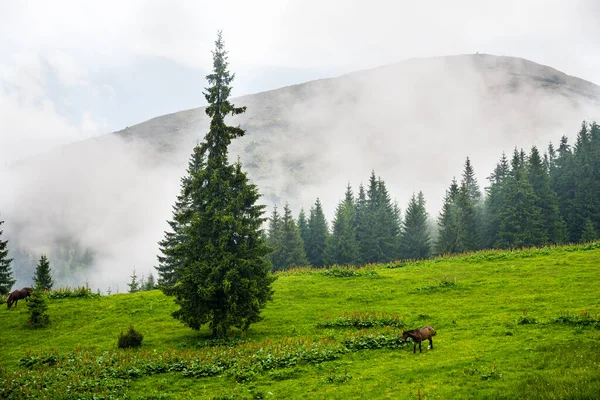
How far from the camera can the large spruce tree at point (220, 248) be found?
28422mm

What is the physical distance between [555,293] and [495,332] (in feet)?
37.9

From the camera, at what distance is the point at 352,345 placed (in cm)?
2314

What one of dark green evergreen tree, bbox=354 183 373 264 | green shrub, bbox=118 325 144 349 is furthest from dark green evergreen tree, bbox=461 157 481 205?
green shrub, bbox=118 325 144 349

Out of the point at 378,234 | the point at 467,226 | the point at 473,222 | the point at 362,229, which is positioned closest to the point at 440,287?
the point at 378,234

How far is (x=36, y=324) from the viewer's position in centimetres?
3450

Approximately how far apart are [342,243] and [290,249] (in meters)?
11.6

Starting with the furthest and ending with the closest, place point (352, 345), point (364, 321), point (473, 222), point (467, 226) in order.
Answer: point (473, 222) < point (467, 226) < point (364, 321) < point (352, 345)

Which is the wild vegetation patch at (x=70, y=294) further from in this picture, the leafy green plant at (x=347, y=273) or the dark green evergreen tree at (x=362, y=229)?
the dark green evergreen tree at (x=362, y=229)

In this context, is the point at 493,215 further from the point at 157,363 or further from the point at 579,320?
the point at 157,363

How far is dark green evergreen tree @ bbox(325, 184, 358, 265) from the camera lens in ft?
296

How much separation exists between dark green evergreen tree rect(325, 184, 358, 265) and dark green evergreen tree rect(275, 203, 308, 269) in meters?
6.34

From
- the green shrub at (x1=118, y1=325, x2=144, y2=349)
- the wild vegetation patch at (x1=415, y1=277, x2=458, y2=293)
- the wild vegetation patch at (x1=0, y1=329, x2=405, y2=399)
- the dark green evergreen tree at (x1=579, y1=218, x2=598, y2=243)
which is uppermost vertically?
the dark green evergreen tree at (x1=579, y1=218, x2=598, y2=243)

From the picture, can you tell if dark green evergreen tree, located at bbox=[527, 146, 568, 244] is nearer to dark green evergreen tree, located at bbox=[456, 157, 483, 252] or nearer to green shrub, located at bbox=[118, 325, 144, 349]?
dark green evergreen tree, located at bbox=[456, 157, 483, 252]

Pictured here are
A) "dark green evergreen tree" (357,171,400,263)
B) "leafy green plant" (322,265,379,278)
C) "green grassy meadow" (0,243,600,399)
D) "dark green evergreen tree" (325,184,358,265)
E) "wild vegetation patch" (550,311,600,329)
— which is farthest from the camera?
"dark green evergreen tree" (357,171,400,263)
